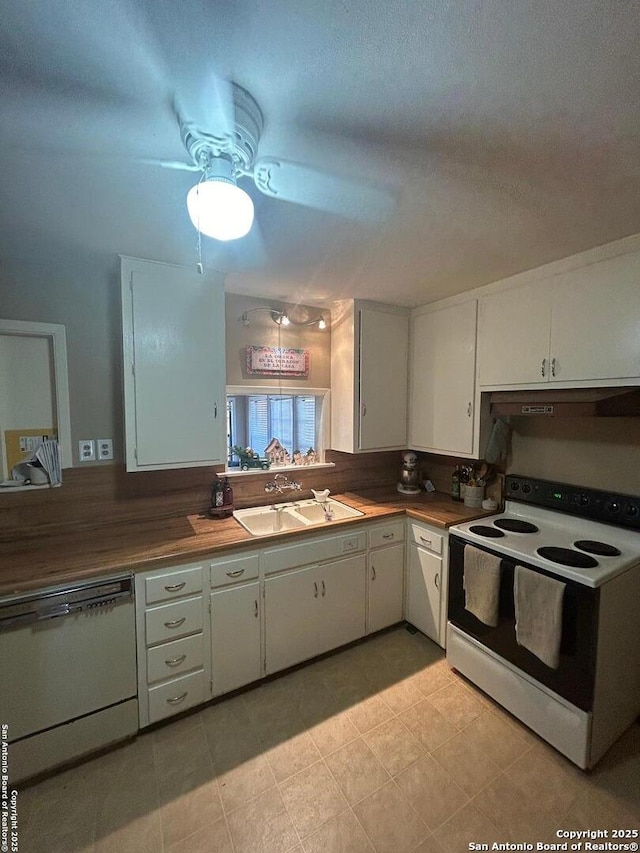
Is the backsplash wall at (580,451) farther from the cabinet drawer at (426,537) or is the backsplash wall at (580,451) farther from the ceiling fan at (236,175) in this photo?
the ceiling fan at (236,175)

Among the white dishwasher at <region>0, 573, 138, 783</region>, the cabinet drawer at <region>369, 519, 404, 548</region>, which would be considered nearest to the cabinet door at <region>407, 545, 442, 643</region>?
the cabinet drawer at <region>369, 519, 404, 548</region>

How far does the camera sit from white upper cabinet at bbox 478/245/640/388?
1669mm

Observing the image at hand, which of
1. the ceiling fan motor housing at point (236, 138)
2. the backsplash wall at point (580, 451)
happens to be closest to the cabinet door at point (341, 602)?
the backsplash wall at point (580, 451)

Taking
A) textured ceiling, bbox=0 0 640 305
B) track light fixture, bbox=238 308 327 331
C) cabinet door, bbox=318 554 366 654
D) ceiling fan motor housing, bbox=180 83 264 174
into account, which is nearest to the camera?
textured ceiling, bbox=0 0 640 305

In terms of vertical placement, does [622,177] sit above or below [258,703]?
above

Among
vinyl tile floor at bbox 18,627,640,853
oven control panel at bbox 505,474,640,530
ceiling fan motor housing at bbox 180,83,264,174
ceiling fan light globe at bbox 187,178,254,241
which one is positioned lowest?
vinyl tile floor at bbox 18,627,640,853

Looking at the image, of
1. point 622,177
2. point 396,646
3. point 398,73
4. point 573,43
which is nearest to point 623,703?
point 396,646

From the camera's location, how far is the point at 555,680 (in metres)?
1.61

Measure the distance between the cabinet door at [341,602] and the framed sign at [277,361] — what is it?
1383mm

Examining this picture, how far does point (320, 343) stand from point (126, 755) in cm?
262

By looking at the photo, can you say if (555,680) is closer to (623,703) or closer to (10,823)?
(623,703)

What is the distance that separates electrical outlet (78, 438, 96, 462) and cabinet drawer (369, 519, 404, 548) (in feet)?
5.75

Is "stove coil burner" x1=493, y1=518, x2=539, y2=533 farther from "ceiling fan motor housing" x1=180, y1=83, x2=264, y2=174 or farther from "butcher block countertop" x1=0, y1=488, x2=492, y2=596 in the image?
"ceiling fan motor housing" x1=180, y1=83, x2=264, y2=174

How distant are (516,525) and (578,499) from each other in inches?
14.5
